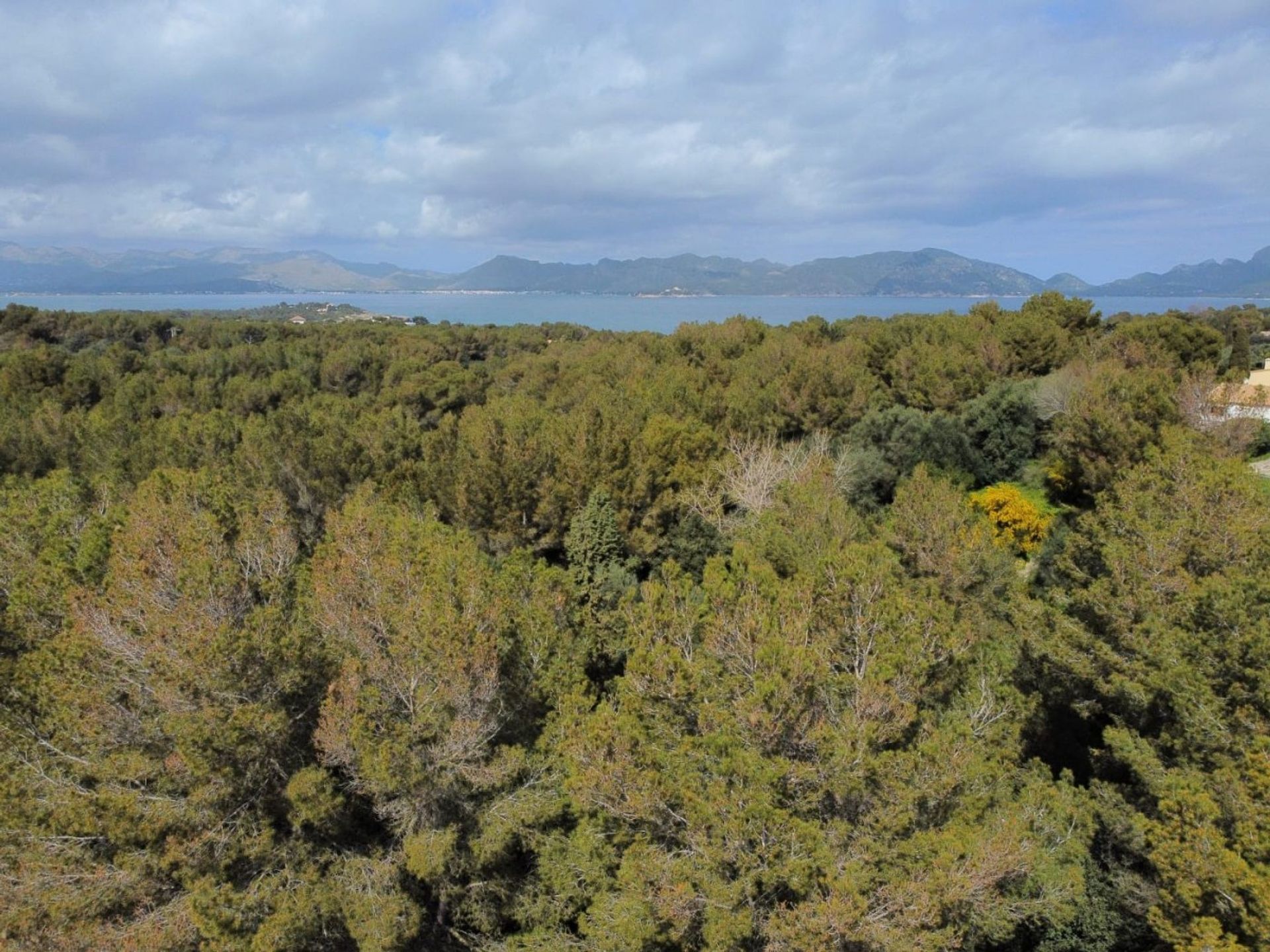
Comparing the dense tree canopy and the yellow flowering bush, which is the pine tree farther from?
the yellow flowering bush

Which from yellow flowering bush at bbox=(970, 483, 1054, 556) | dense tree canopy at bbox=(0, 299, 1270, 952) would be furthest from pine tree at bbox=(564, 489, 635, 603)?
yellow flowering bush at bbox=(970, 483, 1054, 556)

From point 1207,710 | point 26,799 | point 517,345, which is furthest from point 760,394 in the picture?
point 517,345

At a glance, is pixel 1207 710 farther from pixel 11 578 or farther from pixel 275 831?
pixel 11 578

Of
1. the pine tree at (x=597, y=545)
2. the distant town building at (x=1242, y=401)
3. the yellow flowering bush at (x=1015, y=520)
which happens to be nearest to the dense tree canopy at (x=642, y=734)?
the pine tree at (x=597, y=545)

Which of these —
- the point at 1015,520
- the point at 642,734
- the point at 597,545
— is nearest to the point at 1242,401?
the point at 1015,520

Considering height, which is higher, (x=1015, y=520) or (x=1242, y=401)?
(x=1242, y=401)

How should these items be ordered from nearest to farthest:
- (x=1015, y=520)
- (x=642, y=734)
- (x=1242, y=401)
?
(x=642, y=734) → (x=1015, y=520) → (x=1242, y=401)

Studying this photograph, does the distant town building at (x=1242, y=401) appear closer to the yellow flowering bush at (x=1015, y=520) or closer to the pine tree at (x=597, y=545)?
the yellow flowering bush at (x=1015, y=520)

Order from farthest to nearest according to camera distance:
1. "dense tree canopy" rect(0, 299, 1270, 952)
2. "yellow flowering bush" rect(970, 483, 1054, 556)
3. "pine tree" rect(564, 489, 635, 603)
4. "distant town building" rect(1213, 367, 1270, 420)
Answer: "distant town building" rect(1213, 367, 1270, 420)
"yellow flowering bush" rect(970, 483, 1054, 556)
"pine tree" rect(564, 489, 635, 603)
"dense tree canopy" rect(0, 299, 1270, 952)

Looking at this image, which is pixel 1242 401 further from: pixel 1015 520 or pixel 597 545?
pixel 597 545

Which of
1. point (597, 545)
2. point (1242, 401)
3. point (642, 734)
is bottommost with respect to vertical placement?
point (597, 545)

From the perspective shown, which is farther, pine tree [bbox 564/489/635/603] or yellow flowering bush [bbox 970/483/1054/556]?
yellow flowering bush [bbox 970/483/1054/556]
